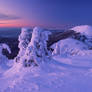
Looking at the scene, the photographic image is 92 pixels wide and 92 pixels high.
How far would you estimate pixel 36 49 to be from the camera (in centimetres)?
1056

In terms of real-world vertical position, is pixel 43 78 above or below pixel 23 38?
below

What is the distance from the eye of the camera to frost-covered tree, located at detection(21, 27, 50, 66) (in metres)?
10.3

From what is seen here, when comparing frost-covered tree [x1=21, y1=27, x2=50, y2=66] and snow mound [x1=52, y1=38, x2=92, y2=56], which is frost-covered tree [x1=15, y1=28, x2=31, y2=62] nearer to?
frost-covered tree [x1=21, y1=27, x2=50, y2=66]

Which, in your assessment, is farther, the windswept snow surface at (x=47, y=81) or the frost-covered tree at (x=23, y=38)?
the frost-covered tree at (x=23, y=38)

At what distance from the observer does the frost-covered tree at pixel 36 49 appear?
1034cm

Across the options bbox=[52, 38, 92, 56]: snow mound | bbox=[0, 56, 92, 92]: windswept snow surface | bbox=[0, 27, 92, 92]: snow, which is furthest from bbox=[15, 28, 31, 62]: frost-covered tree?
bbox=[52, 38, 92, 56]: snow mound

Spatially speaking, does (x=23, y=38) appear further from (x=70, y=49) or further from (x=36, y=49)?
(x=70, y=49)

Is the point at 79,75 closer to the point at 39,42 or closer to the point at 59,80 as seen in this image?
the point at 59,80

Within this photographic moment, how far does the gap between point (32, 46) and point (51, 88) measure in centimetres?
444

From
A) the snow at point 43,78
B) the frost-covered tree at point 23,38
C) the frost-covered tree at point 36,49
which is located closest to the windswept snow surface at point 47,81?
the snow at point 43,78

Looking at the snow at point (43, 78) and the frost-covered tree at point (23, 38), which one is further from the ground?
the frost-covered tree at point (23, 38)

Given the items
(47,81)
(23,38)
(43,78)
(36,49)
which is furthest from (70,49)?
(47,81)

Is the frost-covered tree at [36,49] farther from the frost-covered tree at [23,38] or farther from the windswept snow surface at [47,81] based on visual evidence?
the frost-covered tree at [23,38]

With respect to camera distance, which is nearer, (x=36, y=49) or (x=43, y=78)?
(x=43, y=78)
